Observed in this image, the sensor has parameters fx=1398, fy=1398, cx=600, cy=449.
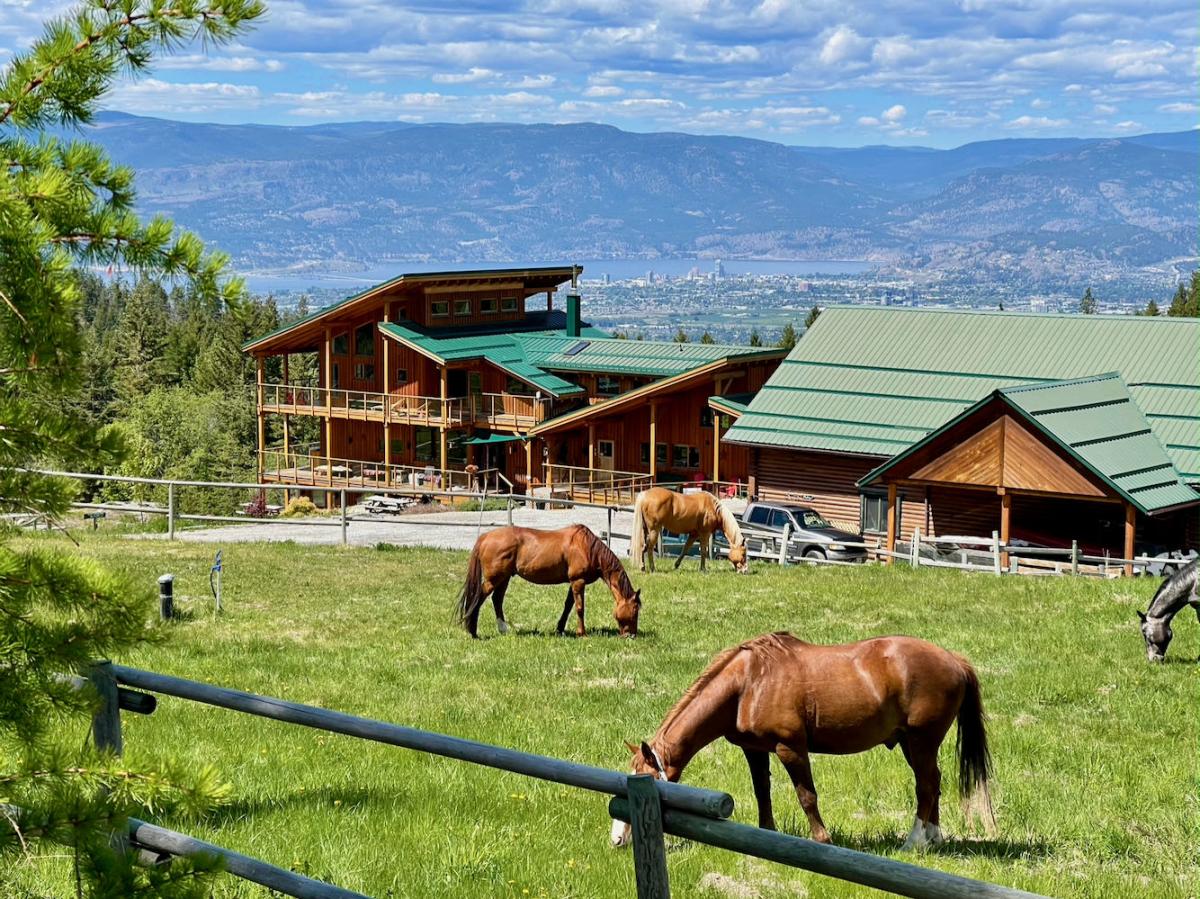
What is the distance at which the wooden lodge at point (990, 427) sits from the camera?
110ft

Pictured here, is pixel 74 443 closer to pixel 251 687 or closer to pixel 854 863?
pixel 854 863

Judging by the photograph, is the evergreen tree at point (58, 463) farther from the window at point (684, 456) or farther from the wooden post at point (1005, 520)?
the window at point (684, 456)

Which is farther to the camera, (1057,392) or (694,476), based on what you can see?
(694,476)

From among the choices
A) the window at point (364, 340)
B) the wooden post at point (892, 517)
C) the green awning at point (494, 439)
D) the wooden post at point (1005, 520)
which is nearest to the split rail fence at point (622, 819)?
the wooden post at point (1005, 520)

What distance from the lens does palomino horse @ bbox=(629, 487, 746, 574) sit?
89.0 feet

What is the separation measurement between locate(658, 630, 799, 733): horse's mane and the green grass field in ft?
2.84

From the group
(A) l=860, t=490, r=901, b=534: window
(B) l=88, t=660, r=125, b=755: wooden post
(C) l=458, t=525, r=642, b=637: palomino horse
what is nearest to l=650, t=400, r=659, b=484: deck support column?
(A) l=860, t=490, r=901, b=534: window

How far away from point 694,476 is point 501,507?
25.6 feet

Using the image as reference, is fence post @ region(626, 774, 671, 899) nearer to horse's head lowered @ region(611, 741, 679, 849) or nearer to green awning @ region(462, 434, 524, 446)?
horse's head lowered @ region(611, 741, 679, 849)

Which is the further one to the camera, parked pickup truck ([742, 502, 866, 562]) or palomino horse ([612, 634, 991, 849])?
parked pickup truck ([742, 502, 866, 562])

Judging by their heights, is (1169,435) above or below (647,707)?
above

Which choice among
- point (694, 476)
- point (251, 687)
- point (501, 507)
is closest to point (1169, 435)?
point (694, 476)

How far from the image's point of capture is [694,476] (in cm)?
5512

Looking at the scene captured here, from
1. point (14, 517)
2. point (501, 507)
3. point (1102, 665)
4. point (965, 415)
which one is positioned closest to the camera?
point (14, 517)
